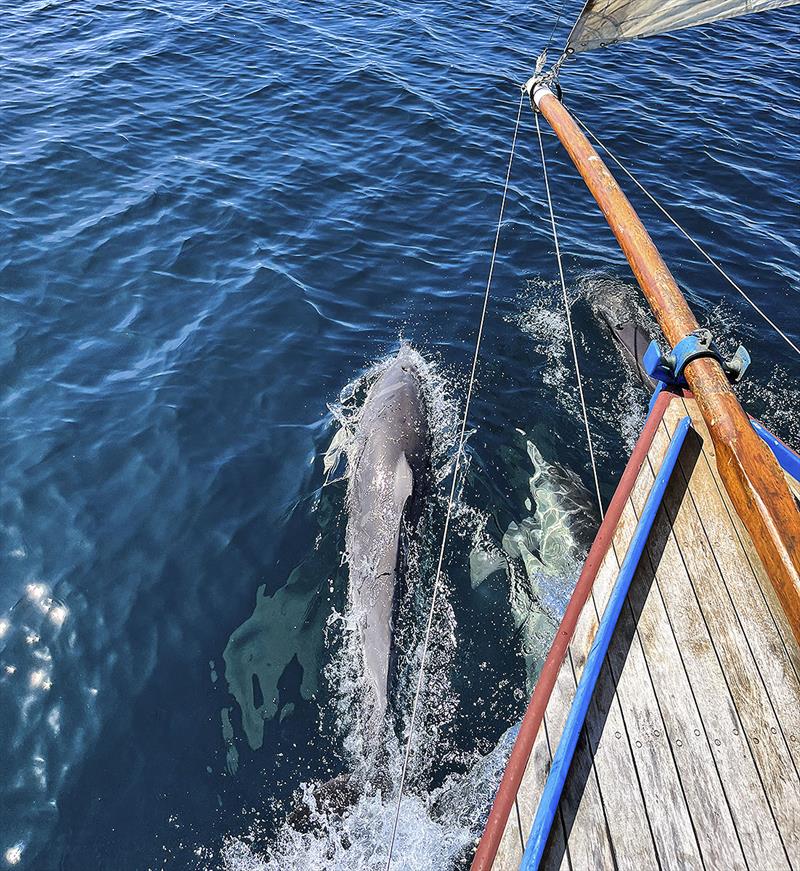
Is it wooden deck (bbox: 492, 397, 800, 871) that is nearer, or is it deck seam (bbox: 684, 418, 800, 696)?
wooden deck (bbox: 492, 397, 800, 871)

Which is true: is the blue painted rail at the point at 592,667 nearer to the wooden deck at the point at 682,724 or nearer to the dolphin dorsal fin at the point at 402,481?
the wooden deck at the point at 682,724

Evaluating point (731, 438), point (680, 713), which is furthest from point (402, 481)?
point (680, 713)

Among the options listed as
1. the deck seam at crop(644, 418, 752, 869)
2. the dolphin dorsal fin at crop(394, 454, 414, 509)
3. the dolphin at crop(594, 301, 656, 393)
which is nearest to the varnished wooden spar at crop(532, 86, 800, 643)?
the deck seam at crop(644, 418, 752, 869)

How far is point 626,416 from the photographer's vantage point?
10969mm

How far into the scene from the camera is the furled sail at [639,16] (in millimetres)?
9125

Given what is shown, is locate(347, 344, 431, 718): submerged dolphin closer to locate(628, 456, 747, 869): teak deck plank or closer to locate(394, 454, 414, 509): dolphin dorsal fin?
locate(394, 454, 414, 509): dolphin dorsal fin

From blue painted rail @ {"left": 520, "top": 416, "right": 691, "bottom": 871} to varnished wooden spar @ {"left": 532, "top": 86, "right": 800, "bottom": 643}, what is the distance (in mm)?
450

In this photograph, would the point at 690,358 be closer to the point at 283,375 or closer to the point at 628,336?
the point at 628,336

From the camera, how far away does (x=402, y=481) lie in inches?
370

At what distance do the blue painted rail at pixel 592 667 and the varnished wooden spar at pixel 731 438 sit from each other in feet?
1.48

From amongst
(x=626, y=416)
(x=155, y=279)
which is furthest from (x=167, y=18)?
(x=626, y=416)

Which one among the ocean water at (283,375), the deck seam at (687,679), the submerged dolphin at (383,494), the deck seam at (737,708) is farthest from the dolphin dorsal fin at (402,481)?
the deck seam at (737,708)

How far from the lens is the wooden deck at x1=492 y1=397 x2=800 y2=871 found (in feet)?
13.4

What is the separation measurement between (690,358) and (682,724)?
9.88ft
